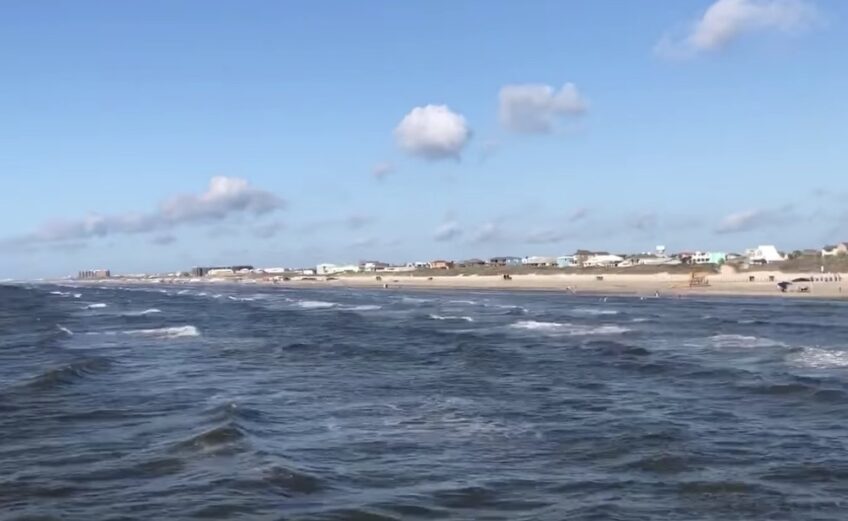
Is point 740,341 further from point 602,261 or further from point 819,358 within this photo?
point 602,261

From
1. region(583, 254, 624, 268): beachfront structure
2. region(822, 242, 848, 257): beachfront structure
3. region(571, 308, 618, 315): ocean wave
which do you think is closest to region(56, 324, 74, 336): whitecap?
→ region(571, 308, 618, 315): ocean wave

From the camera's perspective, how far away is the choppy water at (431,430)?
12367 mm

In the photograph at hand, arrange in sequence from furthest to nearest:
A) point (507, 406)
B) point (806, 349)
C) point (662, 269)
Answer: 1. point (662, 269)
2. point (806, 349)
3. point (507, 406)

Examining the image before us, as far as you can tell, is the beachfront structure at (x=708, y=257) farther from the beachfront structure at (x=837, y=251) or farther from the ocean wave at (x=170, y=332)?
the ocean wave at (x=170, y=332)

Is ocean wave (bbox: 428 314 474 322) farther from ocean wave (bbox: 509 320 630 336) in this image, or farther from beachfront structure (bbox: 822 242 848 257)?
beachfront structure (bbox: 822 242 848 257)

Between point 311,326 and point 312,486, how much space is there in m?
39.0

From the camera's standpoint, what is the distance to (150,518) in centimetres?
1155

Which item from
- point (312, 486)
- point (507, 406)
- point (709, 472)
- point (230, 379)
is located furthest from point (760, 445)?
point (230, 379)

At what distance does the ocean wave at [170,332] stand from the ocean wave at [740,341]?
24518mm

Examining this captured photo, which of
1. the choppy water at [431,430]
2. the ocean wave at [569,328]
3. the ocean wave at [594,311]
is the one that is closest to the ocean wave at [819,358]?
the choppy water at [431,430]

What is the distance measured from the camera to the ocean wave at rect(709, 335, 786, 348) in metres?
35.4

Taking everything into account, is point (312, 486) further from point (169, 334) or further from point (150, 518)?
point (169, 334)

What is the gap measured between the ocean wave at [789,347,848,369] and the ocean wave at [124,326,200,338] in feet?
91.4

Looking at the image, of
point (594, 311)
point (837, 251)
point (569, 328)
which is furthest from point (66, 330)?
point (837, 251)
